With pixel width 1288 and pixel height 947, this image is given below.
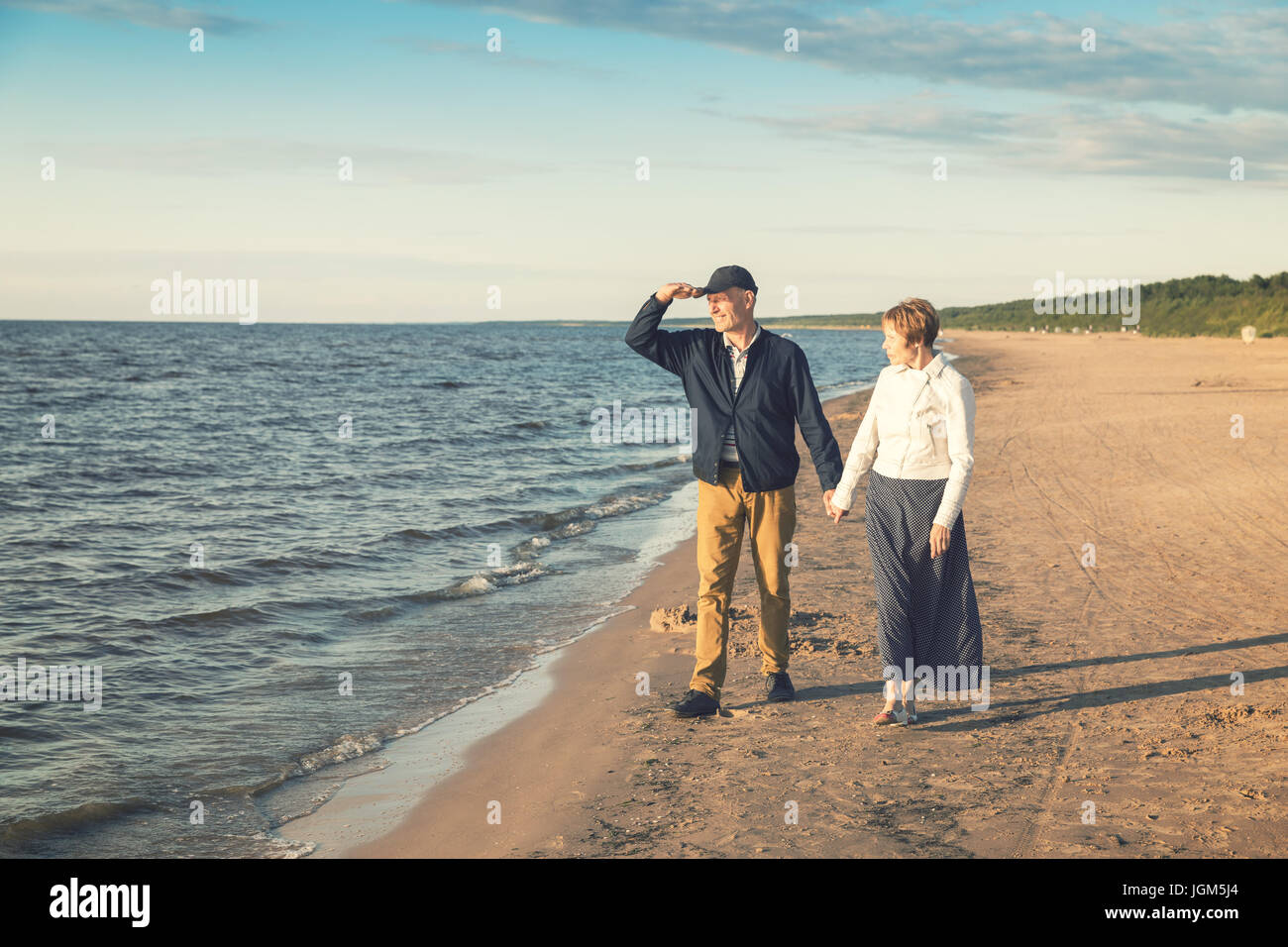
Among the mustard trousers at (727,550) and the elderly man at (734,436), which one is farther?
the mustard trousers at (727,550)

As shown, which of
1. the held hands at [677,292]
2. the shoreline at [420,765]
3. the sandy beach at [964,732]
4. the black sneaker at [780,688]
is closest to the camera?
the sandy beach at [964,732]

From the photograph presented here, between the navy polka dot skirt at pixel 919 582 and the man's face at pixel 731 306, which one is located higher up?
the man's face at pixel 731 306

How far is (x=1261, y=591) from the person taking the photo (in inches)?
294

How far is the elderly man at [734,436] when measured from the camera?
205 inches

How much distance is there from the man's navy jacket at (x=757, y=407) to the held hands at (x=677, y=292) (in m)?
0.04

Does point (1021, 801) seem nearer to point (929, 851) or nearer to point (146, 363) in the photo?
point (929, 851)

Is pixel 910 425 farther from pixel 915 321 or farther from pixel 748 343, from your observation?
pixel 748 343

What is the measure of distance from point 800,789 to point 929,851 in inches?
29.7

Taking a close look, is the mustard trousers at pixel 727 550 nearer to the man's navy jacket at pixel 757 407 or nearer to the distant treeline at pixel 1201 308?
the man's navy jacket at pixel 757 407

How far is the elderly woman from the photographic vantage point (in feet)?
15.7

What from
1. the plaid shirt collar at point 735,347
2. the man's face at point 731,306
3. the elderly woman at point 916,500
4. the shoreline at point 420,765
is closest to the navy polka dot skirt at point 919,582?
the elderly woman at point 916,500

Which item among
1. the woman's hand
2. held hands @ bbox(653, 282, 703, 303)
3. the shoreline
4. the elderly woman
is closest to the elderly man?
held hands @ bbox(653, 282, 703, 303)
